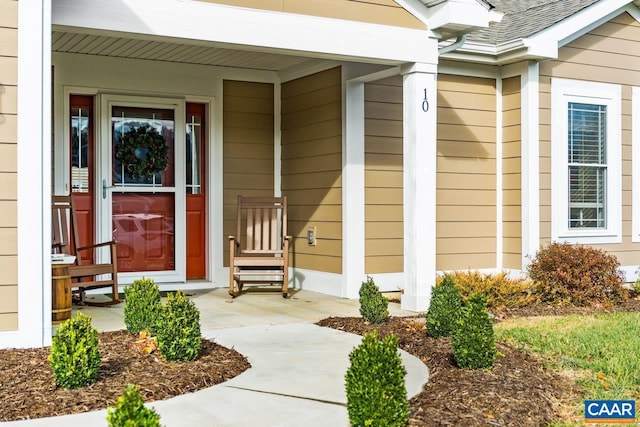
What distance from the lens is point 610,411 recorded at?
401cm

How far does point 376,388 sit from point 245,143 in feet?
19.7

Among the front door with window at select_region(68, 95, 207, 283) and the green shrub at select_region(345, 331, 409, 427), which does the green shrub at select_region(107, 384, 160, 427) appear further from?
the front door with window at select_region(68, 95, 207, 283)

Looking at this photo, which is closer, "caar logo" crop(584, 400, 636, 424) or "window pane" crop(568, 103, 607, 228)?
"caar logo" crop(584, 400, 636, 424)

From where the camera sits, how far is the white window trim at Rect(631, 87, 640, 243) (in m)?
Answer: 9.26

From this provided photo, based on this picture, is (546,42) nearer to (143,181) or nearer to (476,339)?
(143,181)

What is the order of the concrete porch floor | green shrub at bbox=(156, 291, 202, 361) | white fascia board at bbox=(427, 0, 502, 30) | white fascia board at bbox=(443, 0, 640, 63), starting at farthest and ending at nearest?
white fascia board at bbox=(443, 0, 640, 63) → white fascia board at bbox=(427, 0, 502, 30) → the concrete porch floor → green shrub at bbox=(156, 291, 202, 361)

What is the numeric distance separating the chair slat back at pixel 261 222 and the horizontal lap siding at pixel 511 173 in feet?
8.37

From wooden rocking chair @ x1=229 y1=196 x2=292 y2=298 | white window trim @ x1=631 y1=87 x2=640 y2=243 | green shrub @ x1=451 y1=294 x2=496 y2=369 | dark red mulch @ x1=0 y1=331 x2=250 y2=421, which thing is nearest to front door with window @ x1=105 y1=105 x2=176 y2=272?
wooden rocking chair @ x1=229 y1=196 x2=292 y2=298

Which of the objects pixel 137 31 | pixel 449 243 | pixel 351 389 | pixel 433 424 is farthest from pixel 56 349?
pixel 449 243

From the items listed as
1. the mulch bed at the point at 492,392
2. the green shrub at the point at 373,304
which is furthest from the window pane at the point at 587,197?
the mulch bed at the point at 492,392

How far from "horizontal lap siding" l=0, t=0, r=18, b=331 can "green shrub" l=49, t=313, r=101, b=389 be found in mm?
1222

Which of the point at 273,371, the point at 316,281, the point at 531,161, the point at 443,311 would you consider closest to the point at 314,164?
the point at 316,281

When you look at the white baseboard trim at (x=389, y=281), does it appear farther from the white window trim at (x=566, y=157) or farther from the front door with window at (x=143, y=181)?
the front door with window at (x=143, y=181)

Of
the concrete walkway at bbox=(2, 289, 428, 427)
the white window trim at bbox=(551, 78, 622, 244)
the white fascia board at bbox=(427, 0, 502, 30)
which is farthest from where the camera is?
the white window trim at bbox=(551, 78, 622, 244)
